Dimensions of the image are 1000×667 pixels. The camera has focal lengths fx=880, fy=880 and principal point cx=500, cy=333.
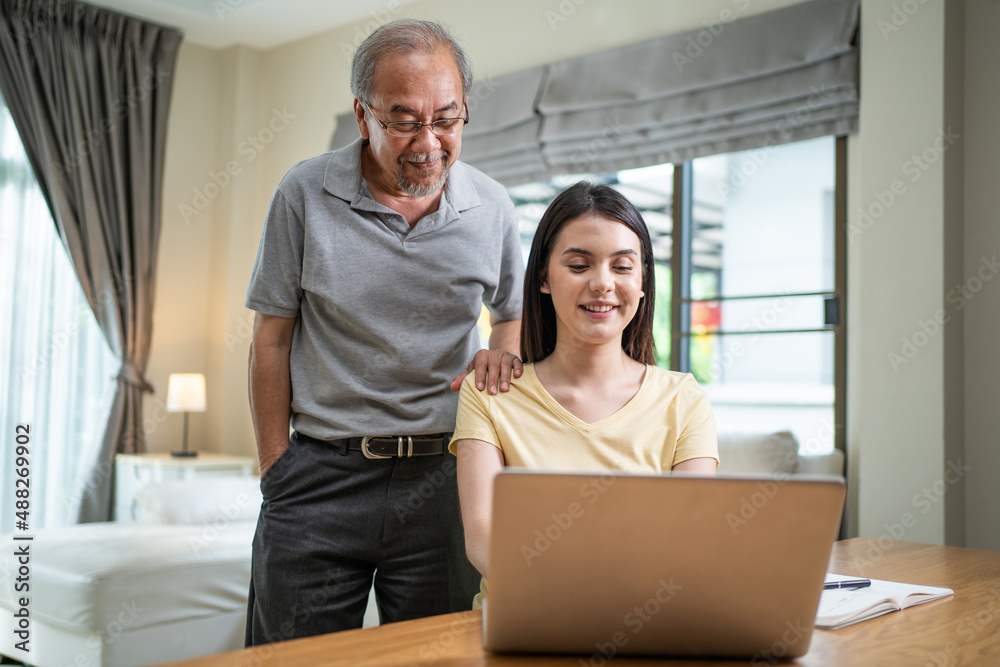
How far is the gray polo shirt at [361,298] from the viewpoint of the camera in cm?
152

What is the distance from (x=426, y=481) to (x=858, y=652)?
0.77 m

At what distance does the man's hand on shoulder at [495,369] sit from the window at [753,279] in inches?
91.0

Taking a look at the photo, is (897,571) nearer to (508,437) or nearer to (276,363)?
(508,437)

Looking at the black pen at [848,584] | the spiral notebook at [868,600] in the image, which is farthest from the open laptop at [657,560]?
the black pen at [848,584]

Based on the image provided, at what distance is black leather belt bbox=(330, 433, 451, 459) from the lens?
1513 mm

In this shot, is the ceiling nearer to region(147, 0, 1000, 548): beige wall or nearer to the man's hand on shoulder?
region(147, 0, 1000, 548): beige wall

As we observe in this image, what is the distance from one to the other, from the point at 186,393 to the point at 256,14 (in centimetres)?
216

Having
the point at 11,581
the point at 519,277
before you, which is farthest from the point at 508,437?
the point at 11,581

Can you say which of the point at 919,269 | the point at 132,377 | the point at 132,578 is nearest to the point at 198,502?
the point at 132,578

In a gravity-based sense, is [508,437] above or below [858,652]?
above

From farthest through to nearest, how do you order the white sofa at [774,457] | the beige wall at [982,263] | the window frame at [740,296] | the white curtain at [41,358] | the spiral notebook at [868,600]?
the white curtain at [41,358]
the window frame at [740,296]
the white sofa at [774,457]
the beige wall at [982,263]
the spiral notebook at [868,600]

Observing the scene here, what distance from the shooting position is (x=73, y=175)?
15.6 ft

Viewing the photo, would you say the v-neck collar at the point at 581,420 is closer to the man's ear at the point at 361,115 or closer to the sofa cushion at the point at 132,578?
the man's ear at the point at 361,115

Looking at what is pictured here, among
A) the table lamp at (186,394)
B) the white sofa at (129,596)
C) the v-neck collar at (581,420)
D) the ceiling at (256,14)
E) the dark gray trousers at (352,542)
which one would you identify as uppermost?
the ceiling at (256,14)
